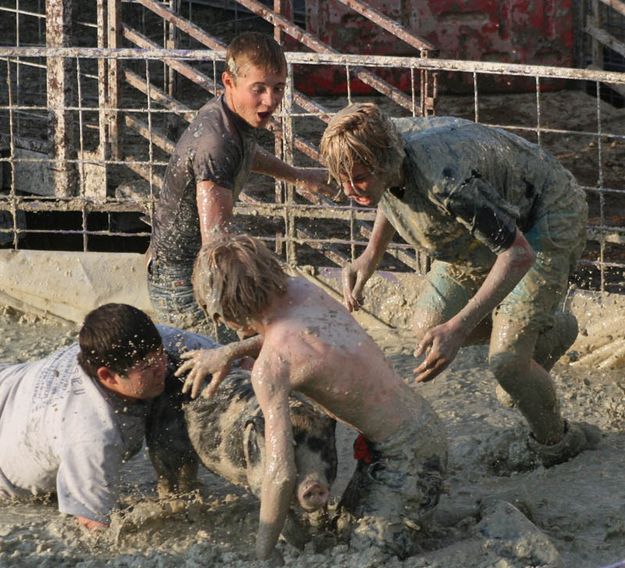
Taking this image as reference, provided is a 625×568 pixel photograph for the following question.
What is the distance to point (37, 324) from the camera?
30.4ft

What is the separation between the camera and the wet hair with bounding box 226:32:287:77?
629cm

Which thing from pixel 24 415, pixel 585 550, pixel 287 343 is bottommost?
pixel 585 550

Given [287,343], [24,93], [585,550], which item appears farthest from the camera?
[24,93]

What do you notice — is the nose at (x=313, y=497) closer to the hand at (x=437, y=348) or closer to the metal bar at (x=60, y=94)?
the hand at (x=437, y=348)

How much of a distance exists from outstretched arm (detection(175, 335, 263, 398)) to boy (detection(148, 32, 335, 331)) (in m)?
0.74

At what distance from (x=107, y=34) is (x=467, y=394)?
3758 mm

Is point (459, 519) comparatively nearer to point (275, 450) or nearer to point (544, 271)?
point (275, 450)

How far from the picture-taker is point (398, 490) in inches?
218

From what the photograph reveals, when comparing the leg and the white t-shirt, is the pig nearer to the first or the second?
the white t-shirt

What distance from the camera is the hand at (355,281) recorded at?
6562 millimetres

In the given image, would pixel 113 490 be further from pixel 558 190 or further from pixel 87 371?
pixel 558 190

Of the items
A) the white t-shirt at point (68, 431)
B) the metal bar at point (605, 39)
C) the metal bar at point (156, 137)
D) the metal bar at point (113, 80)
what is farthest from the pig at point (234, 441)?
the metal bar at point (605, 39)

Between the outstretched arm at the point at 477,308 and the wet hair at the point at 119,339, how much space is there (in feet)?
3.61

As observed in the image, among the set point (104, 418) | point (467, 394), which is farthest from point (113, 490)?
point (467, 394)
